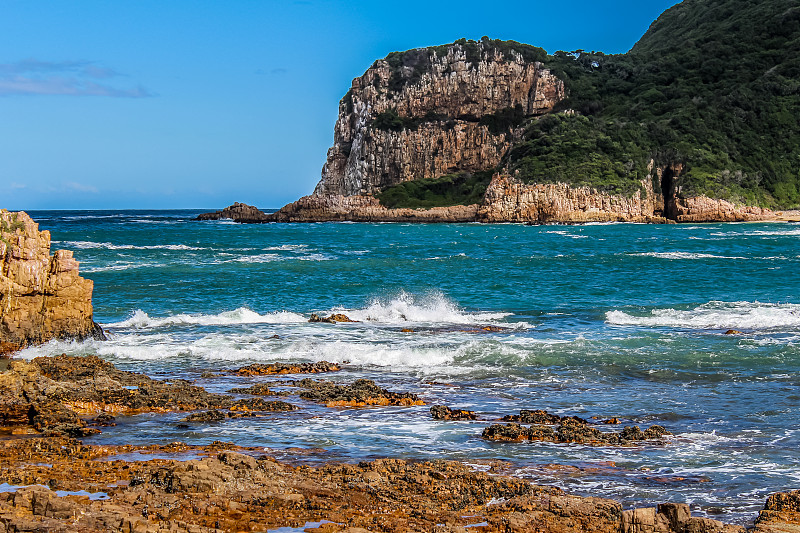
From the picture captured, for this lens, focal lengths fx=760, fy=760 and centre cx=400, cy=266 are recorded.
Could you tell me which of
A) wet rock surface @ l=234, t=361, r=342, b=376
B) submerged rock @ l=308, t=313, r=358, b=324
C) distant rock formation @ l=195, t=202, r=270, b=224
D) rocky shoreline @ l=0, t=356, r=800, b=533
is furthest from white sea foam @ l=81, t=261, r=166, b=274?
distant rock formation @ l=195, t=202, r=270, b=224

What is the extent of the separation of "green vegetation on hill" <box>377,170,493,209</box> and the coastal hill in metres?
0.38

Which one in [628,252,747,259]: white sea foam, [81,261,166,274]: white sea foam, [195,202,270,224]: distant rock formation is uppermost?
[195,202,270,224]: distant rock formation

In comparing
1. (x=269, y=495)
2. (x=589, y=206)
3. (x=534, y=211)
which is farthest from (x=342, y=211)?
(x=269, y=495)

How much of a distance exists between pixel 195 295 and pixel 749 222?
80841mm

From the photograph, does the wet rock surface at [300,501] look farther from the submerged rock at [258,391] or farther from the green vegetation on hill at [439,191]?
the green vegetation on hill at [439,191]

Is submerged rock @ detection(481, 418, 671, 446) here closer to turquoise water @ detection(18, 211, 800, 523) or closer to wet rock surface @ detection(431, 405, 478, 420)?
turquoise water @ detection(18, 211, 800, 523)

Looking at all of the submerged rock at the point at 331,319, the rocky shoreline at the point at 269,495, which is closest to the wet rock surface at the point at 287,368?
→ the rocky shoreline at the point at 269,495

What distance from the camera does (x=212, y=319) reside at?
73.5 feet

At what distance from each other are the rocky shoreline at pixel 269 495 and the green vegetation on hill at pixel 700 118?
94897 mm

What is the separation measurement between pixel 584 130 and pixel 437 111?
150 ft

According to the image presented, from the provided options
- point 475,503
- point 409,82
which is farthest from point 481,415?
point 409,82

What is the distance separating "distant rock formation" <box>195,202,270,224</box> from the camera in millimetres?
132125

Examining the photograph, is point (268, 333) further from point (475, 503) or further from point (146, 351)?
point (475, 503)

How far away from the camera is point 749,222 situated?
9200cm
